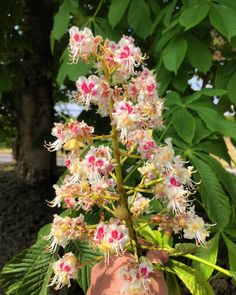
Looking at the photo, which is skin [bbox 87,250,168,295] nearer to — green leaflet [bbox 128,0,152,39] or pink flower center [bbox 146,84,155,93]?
pink flower center [bbox 146,84,155,93]

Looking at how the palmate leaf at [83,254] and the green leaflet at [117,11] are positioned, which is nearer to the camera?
the palmate leaf at [83,254]

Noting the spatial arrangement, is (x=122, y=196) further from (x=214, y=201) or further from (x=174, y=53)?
(x=174, y=53)

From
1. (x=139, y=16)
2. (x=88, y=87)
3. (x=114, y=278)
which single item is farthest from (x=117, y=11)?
(x=114, y=278)

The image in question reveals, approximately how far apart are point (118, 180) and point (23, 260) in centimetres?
40

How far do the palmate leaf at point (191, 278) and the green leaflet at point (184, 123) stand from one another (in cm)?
55

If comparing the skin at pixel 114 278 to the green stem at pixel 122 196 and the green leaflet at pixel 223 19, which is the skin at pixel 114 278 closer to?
the green stem at pixel 122 196

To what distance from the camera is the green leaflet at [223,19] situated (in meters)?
1.63

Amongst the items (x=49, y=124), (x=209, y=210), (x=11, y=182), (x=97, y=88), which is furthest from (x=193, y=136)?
(x=11, y=182)

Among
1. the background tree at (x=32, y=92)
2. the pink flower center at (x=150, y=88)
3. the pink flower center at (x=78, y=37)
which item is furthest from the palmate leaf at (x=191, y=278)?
the background tree at (x=32, y=92)

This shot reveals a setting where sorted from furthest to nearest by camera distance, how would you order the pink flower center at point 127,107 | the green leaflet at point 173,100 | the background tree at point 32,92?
1. the background tree at point 32,92
2. the green leaflet at point 173,100
3. the pink flower center at point 127,107

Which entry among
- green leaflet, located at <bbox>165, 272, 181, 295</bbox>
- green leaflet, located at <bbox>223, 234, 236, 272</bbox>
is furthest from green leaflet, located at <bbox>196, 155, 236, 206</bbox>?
green leaflet, located at <bbox>165, 272, 181, 295</bbox>

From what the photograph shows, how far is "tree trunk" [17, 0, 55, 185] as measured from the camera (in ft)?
12.5

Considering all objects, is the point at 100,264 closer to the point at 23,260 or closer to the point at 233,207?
the point at 23,260

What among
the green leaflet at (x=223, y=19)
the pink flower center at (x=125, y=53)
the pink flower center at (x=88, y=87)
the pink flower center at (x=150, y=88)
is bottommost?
the pink flower center at (x=88, y=87)
